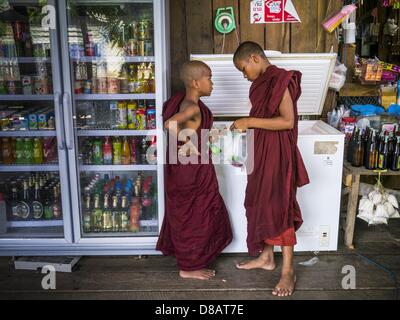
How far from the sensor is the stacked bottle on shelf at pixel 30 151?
11.5 ft

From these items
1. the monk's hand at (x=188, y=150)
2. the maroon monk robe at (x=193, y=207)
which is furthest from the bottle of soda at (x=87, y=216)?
the monk's hand at (x=188, y=150)

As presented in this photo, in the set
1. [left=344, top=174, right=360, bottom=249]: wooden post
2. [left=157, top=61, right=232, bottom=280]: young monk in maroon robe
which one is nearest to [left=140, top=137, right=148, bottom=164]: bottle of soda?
[left=157, top=61, right=232, bottom=280]: young monk in maroon robe

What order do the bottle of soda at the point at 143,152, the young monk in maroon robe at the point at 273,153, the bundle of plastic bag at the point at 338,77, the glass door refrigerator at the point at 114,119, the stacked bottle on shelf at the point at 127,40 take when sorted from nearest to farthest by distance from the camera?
the young monk in maroon robe at the point at 273,153, the glass door refrigerator at the point at 114,119, the stacked bottle on shelf at the point at 127,40, the bottle of soda at the point at 143,152, the bundle of plastic bag at the point at 338,77

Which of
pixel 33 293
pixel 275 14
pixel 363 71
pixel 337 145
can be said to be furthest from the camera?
pixel 363 71

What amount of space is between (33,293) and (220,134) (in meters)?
1.61

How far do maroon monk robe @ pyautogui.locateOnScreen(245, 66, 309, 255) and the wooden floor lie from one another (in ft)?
1.20

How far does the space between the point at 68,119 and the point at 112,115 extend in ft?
1.32

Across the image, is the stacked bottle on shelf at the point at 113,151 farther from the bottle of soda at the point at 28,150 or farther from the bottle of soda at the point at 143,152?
the bottle of soda at the point at 28,150

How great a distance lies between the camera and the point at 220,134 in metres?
3.35

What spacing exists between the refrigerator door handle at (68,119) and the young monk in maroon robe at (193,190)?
2.16ft

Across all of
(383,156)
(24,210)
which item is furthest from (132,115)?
(383,156)

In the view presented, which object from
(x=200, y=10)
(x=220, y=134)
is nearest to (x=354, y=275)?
(x=220, y=134)

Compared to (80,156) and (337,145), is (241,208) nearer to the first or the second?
(337,145)

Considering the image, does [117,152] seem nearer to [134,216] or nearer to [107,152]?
[107,152]
